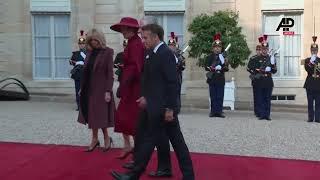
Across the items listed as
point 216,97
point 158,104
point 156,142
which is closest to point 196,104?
point 216,97

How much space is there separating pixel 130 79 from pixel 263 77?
6.59 metres

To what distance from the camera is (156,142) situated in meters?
6.88

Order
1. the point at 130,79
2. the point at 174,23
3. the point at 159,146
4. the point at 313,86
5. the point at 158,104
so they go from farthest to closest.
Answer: the point at 174,23, the point at 313,86, the point at 130,79, the point at 159,146, the point at 158,104

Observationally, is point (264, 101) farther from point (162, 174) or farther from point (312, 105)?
point (162, 174)

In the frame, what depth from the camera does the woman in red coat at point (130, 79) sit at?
781 cm

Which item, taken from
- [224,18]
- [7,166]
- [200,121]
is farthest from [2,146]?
[224,18]

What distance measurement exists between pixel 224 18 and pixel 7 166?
994 cm

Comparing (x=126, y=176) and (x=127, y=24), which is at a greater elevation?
(x=127, y=24)

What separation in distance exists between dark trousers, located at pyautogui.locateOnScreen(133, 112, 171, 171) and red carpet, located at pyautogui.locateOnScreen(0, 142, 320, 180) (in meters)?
0.21

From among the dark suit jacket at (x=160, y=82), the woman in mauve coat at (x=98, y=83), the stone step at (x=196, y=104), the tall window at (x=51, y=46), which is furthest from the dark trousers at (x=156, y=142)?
the tall window at (x=51, y=46)

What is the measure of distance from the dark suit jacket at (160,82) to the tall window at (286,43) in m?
13.2

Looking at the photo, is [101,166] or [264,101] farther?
[264,101]

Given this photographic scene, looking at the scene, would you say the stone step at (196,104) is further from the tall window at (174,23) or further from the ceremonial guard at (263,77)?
the ceremonial guard at (263,77)

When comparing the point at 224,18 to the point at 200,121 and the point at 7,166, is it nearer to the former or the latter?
the point at 200,121
